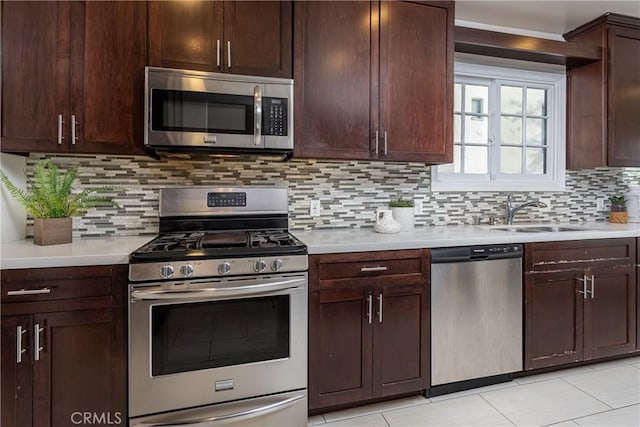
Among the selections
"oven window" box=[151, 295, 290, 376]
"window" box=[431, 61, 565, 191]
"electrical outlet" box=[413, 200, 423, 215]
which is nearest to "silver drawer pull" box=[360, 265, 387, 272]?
Answer: "oven window" box=[151, 295, 290, 376]

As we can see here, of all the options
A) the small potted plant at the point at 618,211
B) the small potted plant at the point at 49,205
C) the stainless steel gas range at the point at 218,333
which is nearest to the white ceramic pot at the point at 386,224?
the stainless steel gas range at the point at 218,333

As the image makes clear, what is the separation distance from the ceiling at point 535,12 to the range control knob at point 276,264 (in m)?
2.24

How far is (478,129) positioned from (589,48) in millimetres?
1007

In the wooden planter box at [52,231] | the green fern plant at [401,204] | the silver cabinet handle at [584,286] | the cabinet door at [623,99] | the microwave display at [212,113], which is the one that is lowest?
the silver cabinet handle at [584,286]

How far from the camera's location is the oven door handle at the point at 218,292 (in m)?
1.47

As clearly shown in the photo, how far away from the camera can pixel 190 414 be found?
1535mm

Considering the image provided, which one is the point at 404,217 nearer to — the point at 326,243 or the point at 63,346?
the point at 326,243

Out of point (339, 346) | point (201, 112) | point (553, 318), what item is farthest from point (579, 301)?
point (201, 112)

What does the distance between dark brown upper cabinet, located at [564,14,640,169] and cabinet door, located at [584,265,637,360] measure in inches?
37.4

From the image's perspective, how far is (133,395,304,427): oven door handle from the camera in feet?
4.95

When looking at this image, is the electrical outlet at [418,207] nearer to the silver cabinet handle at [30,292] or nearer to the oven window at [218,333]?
the oven window at [218,333]

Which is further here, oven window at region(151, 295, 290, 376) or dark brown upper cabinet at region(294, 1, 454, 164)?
dark brown upper cabinet at region(294, 1, 454, 164)

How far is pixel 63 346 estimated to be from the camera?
144cm

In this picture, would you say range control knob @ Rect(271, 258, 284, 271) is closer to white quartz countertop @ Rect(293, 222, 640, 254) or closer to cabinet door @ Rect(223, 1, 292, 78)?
white quartz countertop @ Rect(293, 222, 640, 254)
